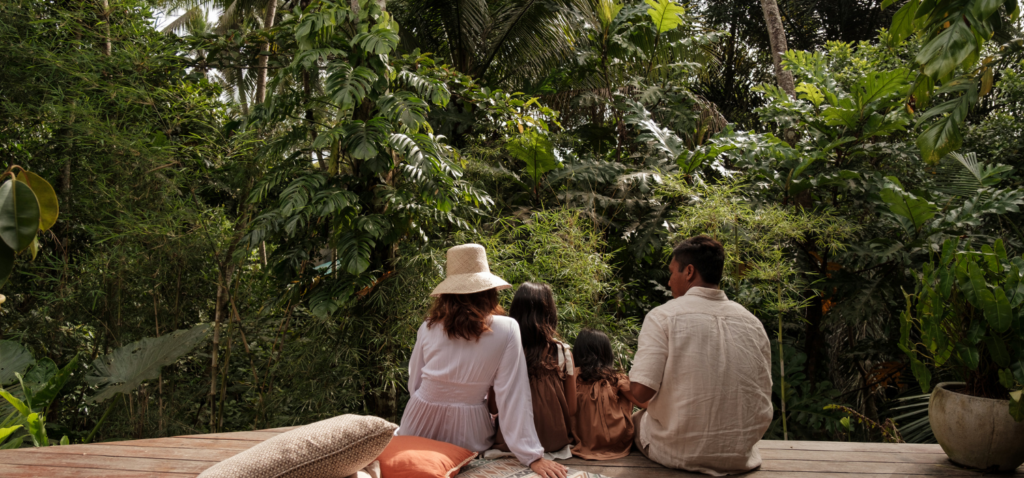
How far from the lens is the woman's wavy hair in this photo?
225 centimetres

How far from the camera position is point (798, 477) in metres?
2.29

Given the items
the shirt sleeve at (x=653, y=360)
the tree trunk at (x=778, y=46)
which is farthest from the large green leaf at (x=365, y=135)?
the tree trunk at (x=778, y=46)

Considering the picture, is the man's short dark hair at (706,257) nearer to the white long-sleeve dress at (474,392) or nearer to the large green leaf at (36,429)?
the white long-sleeve dress at (474,392)

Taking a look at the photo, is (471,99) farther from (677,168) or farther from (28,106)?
(28,106)

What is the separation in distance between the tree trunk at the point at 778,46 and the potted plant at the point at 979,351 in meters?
3.54

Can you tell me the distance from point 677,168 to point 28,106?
4848 mm

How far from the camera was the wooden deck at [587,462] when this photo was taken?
2.33m

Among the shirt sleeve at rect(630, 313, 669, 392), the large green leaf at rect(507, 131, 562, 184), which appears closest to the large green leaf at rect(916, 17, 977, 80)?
the shirt sleeve at rect(630, 313, 669, 392)

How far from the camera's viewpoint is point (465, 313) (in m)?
2.26

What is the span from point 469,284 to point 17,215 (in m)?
1.38

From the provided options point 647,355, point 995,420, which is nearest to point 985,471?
point 995,420

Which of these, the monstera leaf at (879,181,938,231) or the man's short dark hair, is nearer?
the man's short dark hair

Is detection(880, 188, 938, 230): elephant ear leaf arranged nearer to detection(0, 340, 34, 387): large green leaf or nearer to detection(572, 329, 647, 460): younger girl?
detection(572, 329, 647, 460): younger girl

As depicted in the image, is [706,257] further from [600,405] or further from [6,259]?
[6,259]
